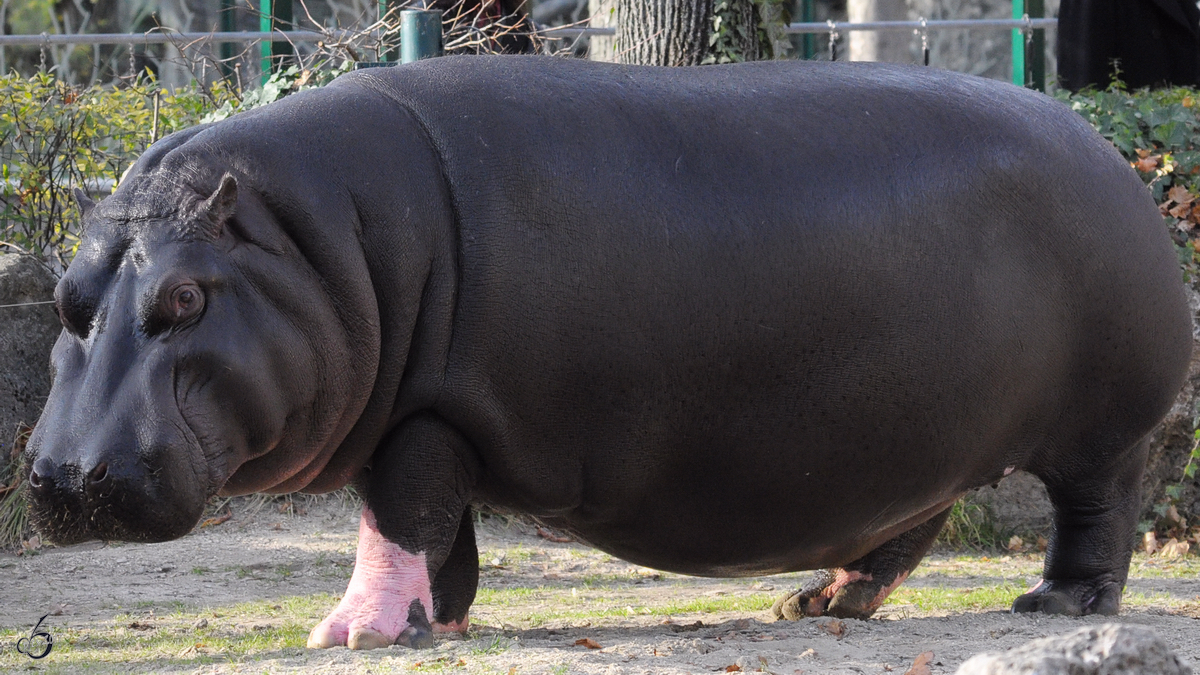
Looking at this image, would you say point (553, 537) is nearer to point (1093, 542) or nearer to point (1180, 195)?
point (1093, 542)

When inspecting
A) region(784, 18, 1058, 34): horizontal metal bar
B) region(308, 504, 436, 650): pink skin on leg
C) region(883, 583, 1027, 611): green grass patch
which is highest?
region(784, 18, 1058, 34): horizontal metal bar

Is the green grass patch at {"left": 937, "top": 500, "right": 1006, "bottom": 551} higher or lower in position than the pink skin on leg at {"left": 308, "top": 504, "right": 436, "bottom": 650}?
lower

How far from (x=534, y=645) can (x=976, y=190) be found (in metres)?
1.79

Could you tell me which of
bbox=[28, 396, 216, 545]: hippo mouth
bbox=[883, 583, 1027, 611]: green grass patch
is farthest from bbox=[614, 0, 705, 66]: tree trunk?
bbox=[28, 396, 216, 545]: hippo mouth

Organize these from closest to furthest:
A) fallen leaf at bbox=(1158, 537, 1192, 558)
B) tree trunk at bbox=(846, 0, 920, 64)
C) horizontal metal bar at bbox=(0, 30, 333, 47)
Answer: fallen leaf at bbox=(1158, 537, 1192, 558)
horizontal metal bar at bbox=(0, 30, 333, 47)
tree trunk at bbox=(846, 0, 920, 64)

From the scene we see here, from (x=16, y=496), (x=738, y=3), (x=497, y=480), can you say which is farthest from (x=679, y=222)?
(x=16, y=496)

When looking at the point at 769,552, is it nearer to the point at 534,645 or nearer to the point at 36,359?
the point at 534,645

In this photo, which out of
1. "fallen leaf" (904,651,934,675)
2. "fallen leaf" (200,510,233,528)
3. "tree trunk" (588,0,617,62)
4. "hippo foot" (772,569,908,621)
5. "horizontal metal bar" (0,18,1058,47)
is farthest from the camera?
"tree trunk" (588,0,617,62)

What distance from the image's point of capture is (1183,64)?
1069 cm

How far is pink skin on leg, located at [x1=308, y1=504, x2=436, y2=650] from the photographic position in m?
3.61

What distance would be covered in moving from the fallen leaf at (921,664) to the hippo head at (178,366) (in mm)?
1523

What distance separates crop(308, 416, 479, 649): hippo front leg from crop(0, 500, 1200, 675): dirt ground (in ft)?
0.29

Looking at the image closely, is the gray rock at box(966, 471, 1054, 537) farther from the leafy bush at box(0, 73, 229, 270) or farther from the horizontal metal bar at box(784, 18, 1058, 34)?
the leafy bush at box(0, 73, 229, 270)

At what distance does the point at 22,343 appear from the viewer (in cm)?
695
